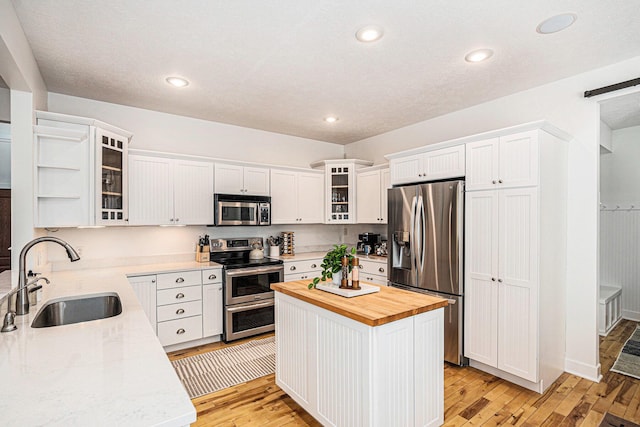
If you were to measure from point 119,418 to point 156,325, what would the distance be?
2854 mm

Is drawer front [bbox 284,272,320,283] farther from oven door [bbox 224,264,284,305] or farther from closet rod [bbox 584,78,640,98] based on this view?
closet rod [bbox 584,78,640,98]

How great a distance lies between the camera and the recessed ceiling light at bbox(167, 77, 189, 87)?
9.95ft

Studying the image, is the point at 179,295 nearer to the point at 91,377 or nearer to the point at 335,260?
the point at 335,260

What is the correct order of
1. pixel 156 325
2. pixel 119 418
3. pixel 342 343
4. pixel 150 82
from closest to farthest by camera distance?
pixel 119 418
pixel 342 343
pixel 150 82
pixel 156 325

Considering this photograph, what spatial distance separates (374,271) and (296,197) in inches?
58.5

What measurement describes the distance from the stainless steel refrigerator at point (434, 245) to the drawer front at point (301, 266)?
1.19 m

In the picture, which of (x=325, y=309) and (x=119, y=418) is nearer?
(x=119, y=418)

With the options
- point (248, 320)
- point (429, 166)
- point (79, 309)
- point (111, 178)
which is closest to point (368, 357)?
point (79, 309)

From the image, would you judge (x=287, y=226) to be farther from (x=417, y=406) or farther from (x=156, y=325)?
(x=417, y=406)

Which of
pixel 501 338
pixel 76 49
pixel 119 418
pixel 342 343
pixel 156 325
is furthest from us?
pixel 156 325

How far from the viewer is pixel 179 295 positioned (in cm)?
355

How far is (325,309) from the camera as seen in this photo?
2.14 meters

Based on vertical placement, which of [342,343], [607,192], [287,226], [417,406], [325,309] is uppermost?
[607,192]

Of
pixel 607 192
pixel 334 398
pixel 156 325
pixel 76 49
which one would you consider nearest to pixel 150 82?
pixel 76 49
